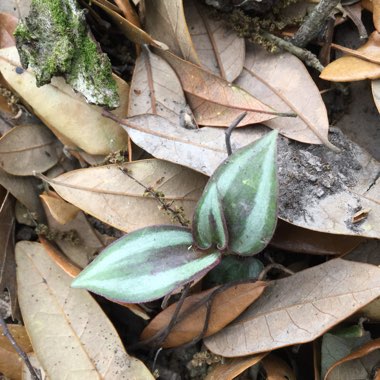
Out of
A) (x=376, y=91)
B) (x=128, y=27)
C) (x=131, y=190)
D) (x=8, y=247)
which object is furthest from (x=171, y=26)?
(x=8, y=247)

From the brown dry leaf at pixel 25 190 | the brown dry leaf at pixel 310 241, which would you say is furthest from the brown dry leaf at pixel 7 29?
the brown dry leaf at pixel 310 241

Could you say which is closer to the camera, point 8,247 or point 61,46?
point 61,46

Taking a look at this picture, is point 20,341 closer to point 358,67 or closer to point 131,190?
point 131,190

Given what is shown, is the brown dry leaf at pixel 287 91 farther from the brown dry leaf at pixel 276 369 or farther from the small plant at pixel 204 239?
the brown dry leaf at pixel 276 369

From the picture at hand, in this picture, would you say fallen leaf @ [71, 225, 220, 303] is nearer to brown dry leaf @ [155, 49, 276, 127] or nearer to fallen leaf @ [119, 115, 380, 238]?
fallen leaf @ [119, 115, 380, 238]

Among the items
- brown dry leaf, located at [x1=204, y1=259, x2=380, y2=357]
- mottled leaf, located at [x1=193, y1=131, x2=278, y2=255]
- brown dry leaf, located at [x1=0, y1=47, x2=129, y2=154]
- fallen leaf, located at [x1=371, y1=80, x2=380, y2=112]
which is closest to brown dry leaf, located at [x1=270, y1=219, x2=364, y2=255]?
brown dry leaf, located at [x1=204, y1=259, x2=380, y2=357]

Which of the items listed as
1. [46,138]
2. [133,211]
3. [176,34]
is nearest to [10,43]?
[46,138]
